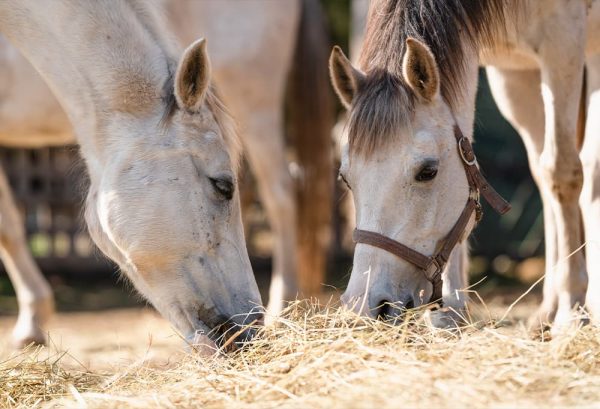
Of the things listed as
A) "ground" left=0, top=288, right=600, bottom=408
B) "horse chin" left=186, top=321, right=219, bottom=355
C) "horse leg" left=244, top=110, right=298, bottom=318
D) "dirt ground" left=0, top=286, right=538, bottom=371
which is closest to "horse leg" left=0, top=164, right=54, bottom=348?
"dirt ground" left=0, top=286, right=538, bottom=371

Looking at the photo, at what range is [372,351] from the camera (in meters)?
2.44

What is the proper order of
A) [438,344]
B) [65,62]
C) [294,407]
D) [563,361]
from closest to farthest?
1. [294,407]
2. [563,361]
3. [438,344]
4. [65,62]

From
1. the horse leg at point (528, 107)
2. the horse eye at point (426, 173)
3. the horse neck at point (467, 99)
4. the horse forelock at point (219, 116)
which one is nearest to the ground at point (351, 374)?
the horse eye at point (426, 173)

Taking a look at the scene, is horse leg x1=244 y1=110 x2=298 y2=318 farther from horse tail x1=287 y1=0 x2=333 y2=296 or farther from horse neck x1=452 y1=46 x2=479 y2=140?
horse neck x1=452 y1=46 x2=479 y2=140

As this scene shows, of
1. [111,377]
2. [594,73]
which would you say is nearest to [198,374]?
[111,377]

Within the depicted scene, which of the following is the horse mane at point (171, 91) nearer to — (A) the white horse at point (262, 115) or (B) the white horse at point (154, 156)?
(B) the white horse at point (154, 156)

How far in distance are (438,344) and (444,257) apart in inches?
22.3

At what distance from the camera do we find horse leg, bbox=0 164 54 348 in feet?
15.7

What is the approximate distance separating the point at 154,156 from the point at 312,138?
318 centimetres

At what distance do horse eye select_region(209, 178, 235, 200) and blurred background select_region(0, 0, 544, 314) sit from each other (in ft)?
15.4

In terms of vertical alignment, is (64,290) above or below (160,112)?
below

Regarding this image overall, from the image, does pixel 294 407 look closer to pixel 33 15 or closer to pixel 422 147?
pixel 422 147

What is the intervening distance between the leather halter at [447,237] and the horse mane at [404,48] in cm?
19

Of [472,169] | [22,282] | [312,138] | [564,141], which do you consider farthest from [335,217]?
[472,169]
